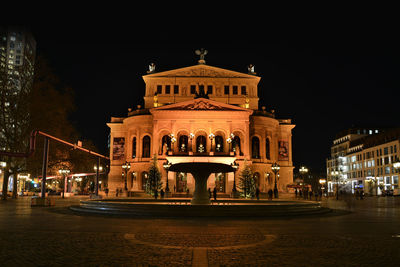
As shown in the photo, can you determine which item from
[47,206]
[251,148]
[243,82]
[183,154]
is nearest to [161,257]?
[47,206]

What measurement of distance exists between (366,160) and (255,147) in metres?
50.3

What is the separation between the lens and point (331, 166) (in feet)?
408

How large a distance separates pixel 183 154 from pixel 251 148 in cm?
1264

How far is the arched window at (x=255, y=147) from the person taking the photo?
57178 millimetres

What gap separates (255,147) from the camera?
57.6 m

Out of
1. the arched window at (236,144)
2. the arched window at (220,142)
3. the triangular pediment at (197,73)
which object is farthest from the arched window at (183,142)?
the triangular pediment at (197,73)

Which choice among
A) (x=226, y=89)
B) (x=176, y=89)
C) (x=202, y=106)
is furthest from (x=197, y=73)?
(x=202, y=106)

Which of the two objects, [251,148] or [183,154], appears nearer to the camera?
[183,154]

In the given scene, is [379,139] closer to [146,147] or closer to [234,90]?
[234,90]

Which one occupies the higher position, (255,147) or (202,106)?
(202,106)

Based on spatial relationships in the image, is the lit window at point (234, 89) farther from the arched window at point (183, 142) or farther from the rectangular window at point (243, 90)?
the arched window at point (183, 142)

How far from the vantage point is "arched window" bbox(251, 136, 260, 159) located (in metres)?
57.2

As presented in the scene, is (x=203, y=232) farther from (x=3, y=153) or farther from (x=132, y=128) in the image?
(x=132, y=128)

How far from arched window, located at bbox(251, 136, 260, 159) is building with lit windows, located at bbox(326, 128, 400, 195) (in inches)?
591
